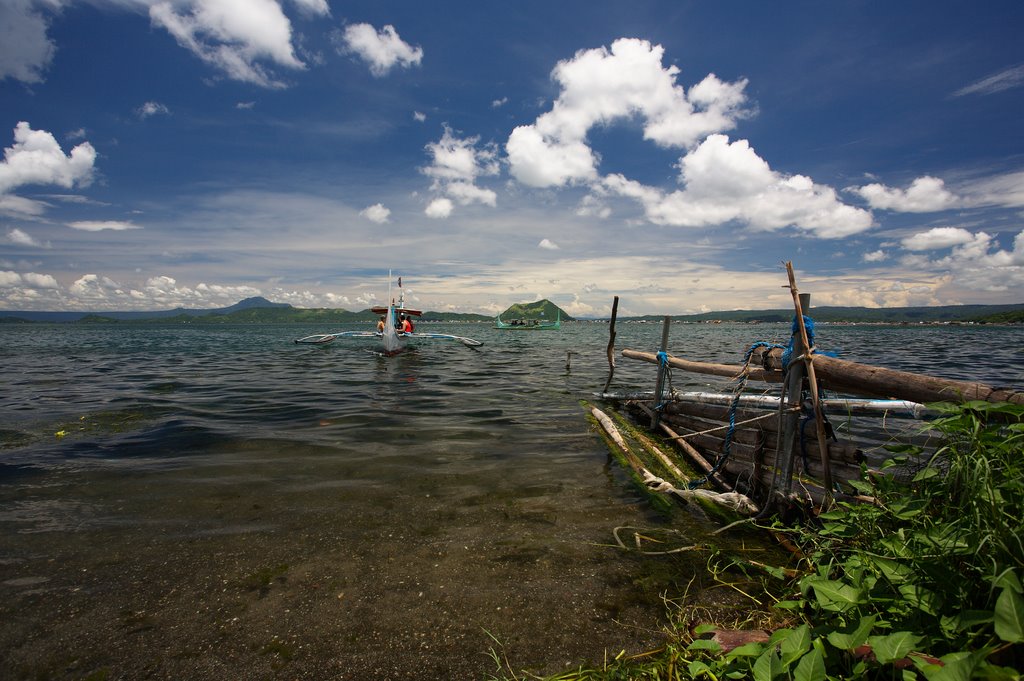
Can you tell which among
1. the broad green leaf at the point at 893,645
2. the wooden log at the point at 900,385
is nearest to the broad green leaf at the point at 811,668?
the broad green leaf at the point at 893,645

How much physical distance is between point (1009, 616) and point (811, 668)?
0.89 m

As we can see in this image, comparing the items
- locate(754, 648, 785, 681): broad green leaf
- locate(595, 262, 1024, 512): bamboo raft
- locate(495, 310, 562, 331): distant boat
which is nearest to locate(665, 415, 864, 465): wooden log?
locate(595, 262, 1024, 512): bamboo raft

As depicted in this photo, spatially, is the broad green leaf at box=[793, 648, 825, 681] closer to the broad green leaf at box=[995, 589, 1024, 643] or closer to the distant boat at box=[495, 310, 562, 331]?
the broad green leaf at box=[995, 589, 1024, 643]

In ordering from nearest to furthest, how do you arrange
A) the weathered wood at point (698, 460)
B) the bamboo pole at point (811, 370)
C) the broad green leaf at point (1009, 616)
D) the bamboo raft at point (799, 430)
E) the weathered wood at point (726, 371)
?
the broad green leaf at point (1009, 616) < the bamboo raft at point (799, 430) < the bamboo pole at point (811, 370) < the weathered wood at point (726, 371) < the weathered wood at point (698, 460)

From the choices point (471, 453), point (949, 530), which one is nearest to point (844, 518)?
point (949, 530)

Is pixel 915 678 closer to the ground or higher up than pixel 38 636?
higher up

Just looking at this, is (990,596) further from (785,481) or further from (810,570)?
(785,481)

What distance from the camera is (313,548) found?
5.26m

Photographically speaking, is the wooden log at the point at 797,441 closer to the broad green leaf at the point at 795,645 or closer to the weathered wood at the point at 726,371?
the weathered wood at the point at 726,371

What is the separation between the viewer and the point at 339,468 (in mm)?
8070

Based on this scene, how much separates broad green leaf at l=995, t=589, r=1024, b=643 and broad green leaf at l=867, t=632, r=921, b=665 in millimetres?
356

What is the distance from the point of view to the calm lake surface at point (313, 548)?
3.66m

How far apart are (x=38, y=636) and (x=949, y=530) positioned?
7.28m

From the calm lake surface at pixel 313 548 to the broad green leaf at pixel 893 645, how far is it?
191cm
